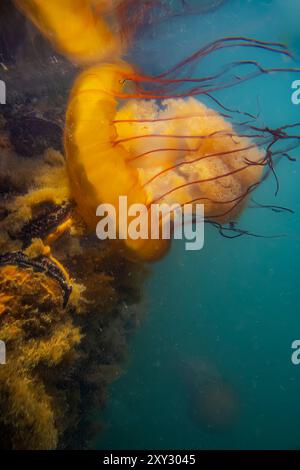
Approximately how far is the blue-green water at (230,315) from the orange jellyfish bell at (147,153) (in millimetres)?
1237

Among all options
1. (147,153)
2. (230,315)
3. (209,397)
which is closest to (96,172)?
(147,153)

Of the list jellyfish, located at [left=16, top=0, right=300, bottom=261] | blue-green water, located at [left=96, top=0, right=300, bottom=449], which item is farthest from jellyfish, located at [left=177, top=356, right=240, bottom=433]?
jellyfish, located at [left=16, top=0, right=300, bottom=261]

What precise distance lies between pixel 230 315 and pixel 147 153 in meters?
41.0

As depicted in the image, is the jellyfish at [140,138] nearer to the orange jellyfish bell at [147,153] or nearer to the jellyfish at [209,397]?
the orange jellyfish bell at [147,153]

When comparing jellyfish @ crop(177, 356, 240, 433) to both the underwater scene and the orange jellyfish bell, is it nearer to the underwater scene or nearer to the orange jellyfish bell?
the underwater scene

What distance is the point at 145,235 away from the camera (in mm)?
2895

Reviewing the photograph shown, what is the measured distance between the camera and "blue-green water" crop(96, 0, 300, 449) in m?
5.98

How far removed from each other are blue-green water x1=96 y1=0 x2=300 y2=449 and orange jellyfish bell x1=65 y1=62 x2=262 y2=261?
1.24 meters

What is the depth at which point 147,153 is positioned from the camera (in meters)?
3.02

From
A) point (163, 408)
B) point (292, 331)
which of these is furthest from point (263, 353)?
point (163, 408)

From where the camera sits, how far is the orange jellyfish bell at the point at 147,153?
8.43 feet

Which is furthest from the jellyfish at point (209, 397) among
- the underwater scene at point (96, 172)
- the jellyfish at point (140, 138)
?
the jellyfish at point (140, 138)

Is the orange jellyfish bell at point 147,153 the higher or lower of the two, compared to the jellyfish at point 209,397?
higher

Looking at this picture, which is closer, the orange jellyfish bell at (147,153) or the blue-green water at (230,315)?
the orange jellyfish bell at (147,153)
